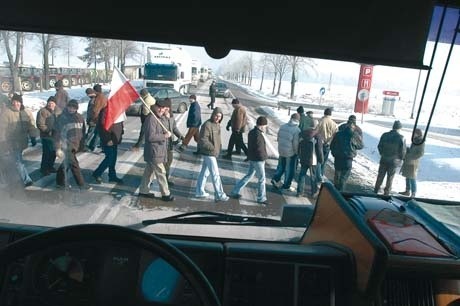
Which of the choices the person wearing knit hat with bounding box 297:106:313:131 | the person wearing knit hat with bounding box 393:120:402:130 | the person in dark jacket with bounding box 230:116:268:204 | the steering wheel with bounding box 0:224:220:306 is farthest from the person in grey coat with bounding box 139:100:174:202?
the steering wheel with bounding box 0:224:220:306

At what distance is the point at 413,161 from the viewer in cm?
300

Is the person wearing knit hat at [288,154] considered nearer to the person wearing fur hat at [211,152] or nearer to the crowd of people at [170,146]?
the crowd of people at [170,146]

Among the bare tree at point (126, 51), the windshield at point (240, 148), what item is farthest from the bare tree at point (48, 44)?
the bare tree at point (126, 51)

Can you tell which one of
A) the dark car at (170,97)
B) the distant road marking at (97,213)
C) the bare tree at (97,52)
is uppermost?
the bare tree at (97,52)

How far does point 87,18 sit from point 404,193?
2550 millimetres

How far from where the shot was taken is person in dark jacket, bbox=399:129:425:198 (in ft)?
7.50

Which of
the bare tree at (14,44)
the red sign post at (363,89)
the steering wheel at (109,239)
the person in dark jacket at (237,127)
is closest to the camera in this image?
the steering wheel at (109,239)

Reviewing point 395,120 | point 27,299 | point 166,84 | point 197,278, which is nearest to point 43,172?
point 166,84

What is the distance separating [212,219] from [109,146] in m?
1.25

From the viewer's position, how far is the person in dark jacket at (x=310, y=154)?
138 inches

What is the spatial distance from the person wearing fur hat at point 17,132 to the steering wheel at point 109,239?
1382 mm

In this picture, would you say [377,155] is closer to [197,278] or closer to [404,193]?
[404,193]

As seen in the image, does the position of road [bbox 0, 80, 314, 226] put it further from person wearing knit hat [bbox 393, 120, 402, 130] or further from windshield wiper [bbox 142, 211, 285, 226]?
person wearing knit hat [bbox 393, 120, 402, 130]

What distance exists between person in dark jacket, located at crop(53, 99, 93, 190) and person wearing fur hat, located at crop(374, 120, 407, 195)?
7.32ft
